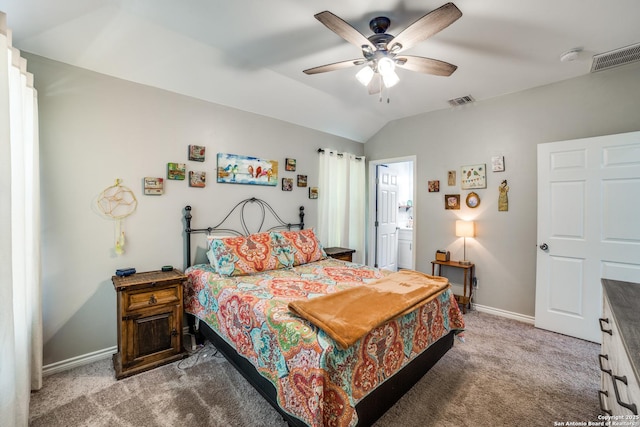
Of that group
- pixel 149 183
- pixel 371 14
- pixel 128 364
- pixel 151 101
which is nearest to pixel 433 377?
pixel 128 364

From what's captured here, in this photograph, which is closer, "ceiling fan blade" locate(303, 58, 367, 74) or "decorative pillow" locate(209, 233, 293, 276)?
"ceiling fan blade" locate(303, 58, 367, 74)

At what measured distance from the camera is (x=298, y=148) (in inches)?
154

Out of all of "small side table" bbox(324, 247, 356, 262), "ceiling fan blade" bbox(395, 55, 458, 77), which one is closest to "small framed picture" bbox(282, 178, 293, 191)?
"small side table" bbox(324, 247, 356, 262)

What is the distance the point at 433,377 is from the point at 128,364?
2432 mm

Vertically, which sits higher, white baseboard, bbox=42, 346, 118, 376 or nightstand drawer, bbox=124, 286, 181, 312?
nightstand drawer, bbox=124, 286, 181, 312

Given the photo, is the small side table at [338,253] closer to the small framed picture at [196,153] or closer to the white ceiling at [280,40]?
the small framed picture at [196,153]

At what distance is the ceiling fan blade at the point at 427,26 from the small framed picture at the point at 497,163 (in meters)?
2.30

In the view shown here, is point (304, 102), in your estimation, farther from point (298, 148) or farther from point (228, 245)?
point (228, 245)

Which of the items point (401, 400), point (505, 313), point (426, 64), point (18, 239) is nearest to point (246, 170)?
point (18, 239)

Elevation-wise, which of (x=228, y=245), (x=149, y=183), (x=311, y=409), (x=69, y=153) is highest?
(x=69, y=153)

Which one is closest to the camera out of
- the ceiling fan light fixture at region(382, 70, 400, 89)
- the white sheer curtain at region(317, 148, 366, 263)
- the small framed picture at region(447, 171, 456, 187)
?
the ceiling fan light fixture at region(382, 70, 400, 89)

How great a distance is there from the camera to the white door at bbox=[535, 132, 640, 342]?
2.65 meters

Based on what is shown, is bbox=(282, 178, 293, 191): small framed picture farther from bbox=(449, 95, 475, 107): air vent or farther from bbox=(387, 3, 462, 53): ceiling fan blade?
bbox=(449, 95, 475, 107): air vent

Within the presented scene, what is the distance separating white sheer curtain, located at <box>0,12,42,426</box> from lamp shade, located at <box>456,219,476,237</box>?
398 centimetres
